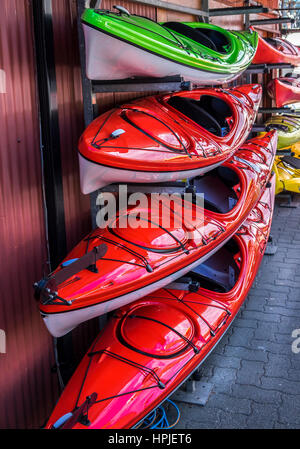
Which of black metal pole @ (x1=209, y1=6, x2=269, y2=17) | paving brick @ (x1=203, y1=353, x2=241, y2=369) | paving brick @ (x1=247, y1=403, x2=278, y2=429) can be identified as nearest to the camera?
paving brick @ (x1=247, y1=403, x2=278, y2=429)

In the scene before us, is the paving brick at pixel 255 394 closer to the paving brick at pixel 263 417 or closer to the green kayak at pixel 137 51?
the paving brick at pixel 263 417

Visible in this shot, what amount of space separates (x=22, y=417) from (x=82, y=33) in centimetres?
182

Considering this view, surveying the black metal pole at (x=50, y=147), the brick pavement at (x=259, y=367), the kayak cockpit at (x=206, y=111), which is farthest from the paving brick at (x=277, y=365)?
the kayak cockpit at (x=206, y=111)

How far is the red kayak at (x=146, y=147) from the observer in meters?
2.17

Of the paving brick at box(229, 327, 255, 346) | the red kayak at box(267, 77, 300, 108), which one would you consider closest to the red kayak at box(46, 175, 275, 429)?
the paving brick at box(229, 327, 255, 346)

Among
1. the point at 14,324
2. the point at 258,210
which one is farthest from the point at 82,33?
the point at 258,210

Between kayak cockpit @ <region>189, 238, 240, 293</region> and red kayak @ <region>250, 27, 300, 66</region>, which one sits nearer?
kayak cockpit @ <region>189, 238, 240, 293</region>

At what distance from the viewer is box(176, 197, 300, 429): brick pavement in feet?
7.79

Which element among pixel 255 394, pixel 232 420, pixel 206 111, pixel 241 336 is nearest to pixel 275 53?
pixel 206 111

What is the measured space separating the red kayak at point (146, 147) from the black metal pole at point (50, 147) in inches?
5.9

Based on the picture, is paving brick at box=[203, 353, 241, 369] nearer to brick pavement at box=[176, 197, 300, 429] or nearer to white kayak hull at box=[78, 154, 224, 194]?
brick pavement at box=[176, 197, 300, 429]

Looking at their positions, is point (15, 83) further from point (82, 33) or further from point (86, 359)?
point (86, 359)

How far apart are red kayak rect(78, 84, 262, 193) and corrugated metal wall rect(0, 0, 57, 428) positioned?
25cm

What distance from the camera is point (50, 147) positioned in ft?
7.20
